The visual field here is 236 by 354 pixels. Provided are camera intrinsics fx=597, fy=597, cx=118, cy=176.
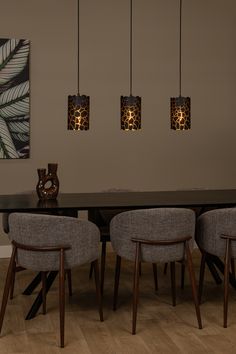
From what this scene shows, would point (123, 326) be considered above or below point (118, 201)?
below

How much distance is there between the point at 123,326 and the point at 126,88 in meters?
2.91

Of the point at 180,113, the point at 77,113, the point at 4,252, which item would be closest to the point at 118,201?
the point at 77,113

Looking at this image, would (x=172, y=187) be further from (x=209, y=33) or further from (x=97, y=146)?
(x=209, y=33)

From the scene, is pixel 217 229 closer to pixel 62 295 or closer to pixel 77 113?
pixel 62 295

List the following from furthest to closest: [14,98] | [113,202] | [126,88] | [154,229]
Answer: [126,88] < [14,98] < [113,202] < [154,229]

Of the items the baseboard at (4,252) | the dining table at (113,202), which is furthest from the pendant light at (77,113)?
the baseboard at (4,252)

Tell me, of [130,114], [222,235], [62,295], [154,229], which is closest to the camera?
[62,295]

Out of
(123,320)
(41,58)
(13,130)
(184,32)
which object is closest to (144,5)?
(184,32)

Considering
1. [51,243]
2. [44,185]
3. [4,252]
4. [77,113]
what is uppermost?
[77,113]

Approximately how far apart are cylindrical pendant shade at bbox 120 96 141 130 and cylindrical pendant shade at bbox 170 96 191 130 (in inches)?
10.8

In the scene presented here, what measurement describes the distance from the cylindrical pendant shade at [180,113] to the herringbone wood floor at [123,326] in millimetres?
1252

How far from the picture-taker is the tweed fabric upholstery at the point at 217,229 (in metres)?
3.80

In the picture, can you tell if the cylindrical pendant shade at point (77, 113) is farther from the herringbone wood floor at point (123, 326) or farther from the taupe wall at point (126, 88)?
the taupe wall at point (126, 88)

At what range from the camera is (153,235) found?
12.0 feet
